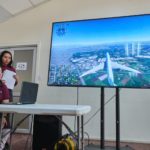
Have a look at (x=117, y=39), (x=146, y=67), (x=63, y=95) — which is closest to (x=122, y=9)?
(x=117, y=39)

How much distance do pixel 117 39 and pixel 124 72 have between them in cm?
45

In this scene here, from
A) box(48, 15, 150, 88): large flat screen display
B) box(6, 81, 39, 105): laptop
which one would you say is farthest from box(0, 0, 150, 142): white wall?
box(6, 81, 39, 105): laptop

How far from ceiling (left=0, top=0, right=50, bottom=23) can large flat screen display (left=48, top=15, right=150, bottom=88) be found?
5.11 feet

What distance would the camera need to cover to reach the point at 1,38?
4234 millimetres

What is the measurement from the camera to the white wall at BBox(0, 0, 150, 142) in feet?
10.7

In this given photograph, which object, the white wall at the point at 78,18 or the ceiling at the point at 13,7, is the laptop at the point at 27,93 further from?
the ceiling at the point at 13,7

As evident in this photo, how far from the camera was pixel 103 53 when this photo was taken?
97.0 inches

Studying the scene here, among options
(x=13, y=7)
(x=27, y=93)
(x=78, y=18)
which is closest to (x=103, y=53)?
(x=27, y=93)

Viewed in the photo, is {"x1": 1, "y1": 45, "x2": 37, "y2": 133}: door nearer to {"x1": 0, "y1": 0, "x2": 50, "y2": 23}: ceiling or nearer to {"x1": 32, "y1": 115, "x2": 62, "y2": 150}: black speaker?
{"x1": 0, "y1": 0, "x2": 50, "y2": 23}: ceiling

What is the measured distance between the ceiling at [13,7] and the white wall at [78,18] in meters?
0.12

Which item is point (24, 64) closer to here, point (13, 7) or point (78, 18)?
point (13, 7)

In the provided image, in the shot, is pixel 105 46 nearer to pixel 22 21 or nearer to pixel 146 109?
pixel 146 109

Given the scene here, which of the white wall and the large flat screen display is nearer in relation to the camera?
the large flat screen display

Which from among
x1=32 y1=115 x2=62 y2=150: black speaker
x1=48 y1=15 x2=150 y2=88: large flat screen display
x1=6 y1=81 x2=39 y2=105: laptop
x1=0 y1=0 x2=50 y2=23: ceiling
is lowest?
x1=32 y1=115 x2=62 y2=150: black speaker
